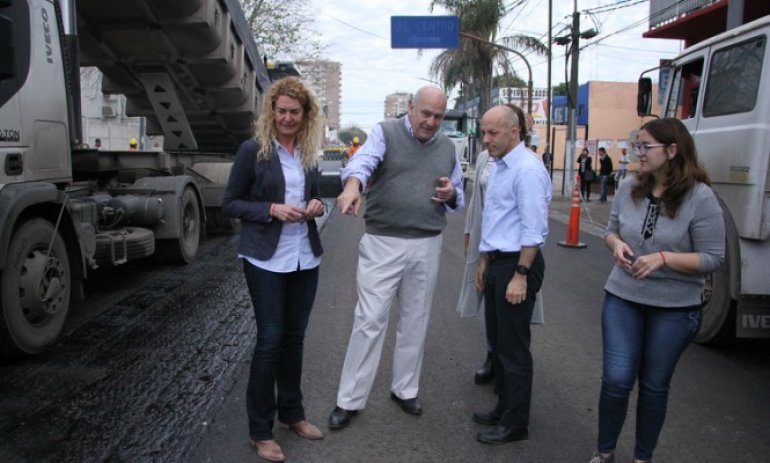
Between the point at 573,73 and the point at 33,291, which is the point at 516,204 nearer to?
the point at 33,291

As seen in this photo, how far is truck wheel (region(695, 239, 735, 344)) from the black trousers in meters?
2.11

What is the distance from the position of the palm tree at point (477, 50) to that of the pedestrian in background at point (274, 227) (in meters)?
26.9

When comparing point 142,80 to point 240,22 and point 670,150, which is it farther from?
point 670,150

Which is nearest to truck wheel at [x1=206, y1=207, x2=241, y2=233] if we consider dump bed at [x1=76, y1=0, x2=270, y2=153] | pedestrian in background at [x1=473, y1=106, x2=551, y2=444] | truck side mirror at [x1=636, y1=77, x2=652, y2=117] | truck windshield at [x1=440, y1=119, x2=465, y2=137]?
dump bed at [x1=76, y1=0, x2=270, y2=153]

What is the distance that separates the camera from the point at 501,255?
358 centimetres

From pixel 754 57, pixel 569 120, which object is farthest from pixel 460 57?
pixel 754 57

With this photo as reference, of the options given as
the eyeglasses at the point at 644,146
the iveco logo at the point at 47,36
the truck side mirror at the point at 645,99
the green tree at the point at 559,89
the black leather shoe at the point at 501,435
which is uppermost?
the green tree at the point at 559,89

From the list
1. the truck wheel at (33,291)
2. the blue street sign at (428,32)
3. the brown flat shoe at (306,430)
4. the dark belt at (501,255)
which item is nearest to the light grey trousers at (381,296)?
the brown flat shoe at (306,430)

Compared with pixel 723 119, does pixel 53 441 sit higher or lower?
lower

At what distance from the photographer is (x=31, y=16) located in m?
4.94

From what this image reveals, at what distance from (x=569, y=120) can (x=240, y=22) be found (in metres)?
13.2

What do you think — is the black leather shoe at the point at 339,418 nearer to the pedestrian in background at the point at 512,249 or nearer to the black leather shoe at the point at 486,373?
the pedestrian in background at the point at 512,249

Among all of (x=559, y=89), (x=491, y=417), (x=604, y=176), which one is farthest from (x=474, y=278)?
(x=559, y=89)

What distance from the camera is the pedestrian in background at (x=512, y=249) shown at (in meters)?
3.44
